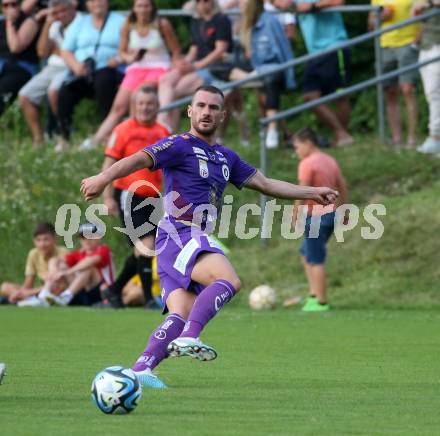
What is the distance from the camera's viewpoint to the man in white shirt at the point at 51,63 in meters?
20.4

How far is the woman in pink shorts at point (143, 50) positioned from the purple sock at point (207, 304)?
414 inches

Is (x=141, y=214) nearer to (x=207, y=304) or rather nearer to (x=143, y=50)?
(x=143, y=50)

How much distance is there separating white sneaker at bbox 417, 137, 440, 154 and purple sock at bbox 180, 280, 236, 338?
11.5m

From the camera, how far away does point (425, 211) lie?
1830cm

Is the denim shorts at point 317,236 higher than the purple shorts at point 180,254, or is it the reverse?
the purple shorts at point 180,254

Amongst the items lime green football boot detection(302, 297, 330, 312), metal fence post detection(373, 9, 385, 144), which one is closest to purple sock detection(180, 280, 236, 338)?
lime green football boot detection(302, 297, 330, 312)

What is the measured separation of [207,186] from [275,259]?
9889 millimetres

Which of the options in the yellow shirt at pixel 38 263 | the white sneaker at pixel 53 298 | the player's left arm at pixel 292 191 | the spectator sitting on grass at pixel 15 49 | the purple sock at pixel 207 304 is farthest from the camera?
the spectator sitting on grass at pixel 15 49

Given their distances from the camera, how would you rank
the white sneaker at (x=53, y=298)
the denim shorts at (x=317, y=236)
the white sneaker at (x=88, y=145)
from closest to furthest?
1. the denim shorts at (x=317, y=236)
2. the white sneaker at (x=53, y=298)
3. the white sneaker at (x=88, y=145)

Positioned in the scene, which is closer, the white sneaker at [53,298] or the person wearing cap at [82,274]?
the person wearing cap at [82,274]

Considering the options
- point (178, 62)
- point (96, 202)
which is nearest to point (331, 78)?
point (178, 62)

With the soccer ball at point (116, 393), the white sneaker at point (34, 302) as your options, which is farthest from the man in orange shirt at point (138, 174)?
the soccer ball at point (116, 393)

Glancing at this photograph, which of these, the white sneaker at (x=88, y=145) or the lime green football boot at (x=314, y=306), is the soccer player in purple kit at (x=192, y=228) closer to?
the lime green football boot at (x=314, y=306)

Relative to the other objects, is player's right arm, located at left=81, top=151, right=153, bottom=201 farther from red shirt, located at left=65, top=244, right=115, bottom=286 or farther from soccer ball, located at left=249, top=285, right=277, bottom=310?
red shirt, located at left=65, top=244, right=115, bottom=286
